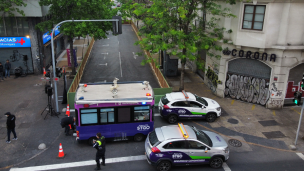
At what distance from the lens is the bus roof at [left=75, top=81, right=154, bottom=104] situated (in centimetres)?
1267

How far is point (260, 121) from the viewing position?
1692 cm

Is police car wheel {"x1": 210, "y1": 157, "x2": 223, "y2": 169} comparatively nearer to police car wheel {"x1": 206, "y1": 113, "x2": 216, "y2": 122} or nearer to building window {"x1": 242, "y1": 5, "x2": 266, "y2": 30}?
police car wheel {"x1": 206, "y1": 113, "x2": 216, "y2": 122}

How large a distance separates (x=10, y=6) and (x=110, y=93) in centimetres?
1483

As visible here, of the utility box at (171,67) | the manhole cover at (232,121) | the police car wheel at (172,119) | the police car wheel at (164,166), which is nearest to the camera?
the police car wheel at (164,166)

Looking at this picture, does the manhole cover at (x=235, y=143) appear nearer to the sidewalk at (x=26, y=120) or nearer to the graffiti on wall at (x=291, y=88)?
the graffiti on wall at (x=291, y=88)

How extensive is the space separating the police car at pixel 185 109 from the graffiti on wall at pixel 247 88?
4.20 metres

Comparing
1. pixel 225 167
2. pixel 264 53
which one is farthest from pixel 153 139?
pixel 264 53

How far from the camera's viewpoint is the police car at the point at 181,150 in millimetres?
11203

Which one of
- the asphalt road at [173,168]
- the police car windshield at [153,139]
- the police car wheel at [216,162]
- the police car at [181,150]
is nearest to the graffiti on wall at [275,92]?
the asphalt road at [173,168]

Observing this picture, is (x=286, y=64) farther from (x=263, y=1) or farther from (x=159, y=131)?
(x=159, y=131)

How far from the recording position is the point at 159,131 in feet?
39.8

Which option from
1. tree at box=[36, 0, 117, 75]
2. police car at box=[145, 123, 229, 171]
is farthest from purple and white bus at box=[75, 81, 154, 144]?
tree at box=[36, 0, 117, 75]

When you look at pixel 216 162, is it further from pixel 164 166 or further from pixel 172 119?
pixel 172 119

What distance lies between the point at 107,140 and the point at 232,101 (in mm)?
10659
